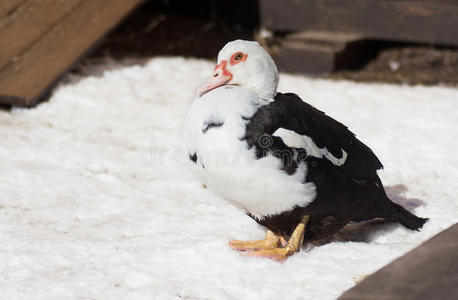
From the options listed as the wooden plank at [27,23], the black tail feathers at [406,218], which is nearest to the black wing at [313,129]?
the black tail feathers at [406,218]

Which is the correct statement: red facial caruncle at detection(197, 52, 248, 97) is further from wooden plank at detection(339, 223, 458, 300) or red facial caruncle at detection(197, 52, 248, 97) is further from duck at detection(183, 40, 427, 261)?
wooden plank at detection(339, 223, 458, 300)

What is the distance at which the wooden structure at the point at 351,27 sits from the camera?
17.5 feet

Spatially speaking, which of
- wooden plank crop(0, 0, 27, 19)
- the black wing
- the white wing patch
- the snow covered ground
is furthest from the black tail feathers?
wooden plank crop(0, 0, 27, 19)

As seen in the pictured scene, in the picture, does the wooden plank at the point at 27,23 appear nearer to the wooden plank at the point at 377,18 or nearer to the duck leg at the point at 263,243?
the wooden plank at the point at 377,18

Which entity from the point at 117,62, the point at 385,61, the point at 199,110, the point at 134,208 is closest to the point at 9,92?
the point at 117,62

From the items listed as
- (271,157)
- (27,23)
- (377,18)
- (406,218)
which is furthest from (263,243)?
(377,18)

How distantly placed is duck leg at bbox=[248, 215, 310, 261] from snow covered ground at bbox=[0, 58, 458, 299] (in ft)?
0.14

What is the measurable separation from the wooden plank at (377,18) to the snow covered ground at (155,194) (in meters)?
0.71

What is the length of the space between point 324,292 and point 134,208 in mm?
1180

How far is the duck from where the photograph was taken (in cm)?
239

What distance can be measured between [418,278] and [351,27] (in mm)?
3866

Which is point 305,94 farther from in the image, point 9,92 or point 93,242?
point 93,242

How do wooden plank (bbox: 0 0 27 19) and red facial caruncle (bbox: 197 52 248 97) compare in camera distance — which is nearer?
red facial caruncle (bbox: 197 52 248 97)

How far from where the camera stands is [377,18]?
5.47 m
